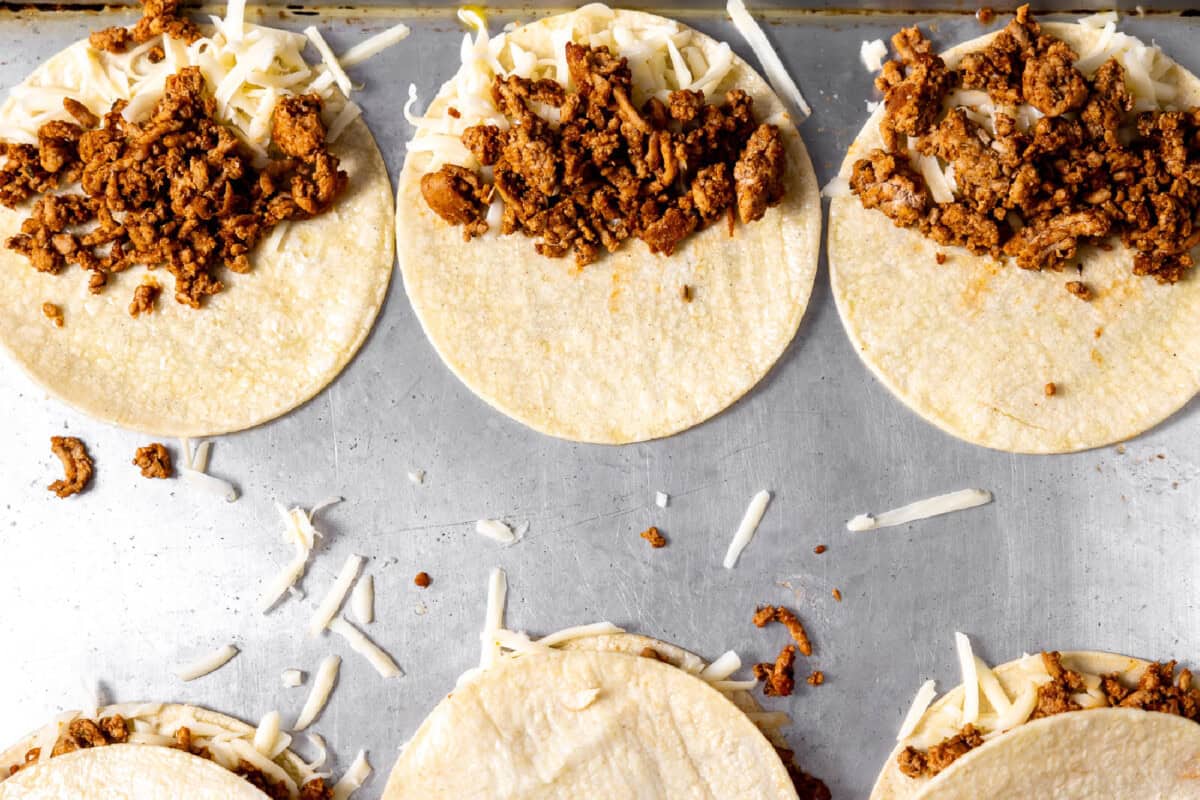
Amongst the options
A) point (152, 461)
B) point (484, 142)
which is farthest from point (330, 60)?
point (152, 461)

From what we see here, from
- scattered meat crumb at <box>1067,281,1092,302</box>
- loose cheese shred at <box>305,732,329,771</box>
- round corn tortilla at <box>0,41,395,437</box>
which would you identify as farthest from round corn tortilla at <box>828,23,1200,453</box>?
loose cheese shred at <box>305,732,329,771</box>

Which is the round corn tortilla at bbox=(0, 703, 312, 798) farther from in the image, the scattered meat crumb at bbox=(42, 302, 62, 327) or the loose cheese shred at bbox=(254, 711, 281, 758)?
the scattered meat crumb at bbox=(42, 302, 62, 327)

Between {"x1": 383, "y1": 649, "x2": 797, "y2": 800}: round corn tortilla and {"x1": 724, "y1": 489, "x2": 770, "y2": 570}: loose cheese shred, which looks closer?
{"x1": 383, "y1": 649, "x2": 797, "y2": 800}: round corn tortilla

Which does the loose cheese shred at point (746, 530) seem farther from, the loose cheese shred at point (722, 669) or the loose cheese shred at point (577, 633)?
the loose cheese shred at point (577, 633)

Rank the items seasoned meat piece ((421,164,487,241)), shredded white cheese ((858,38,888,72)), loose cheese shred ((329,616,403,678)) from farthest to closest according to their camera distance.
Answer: shredded white cheese ((858,38,888,72))
loose cheese shred ((329,616,403,678))
seasoned meat piece ((421,164,487,241))

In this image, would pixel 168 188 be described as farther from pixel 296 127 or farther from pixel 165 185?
pixel 296 127

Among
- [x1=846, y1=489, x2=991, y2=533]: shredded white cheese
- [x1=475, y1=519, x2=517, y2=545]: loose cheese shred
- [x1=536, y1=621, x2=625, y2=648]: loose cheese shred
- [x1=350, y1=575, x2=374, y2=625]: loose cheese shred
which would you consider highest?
[x1=846, y1=489, x2=991, y2=533]: shredded white cheese
